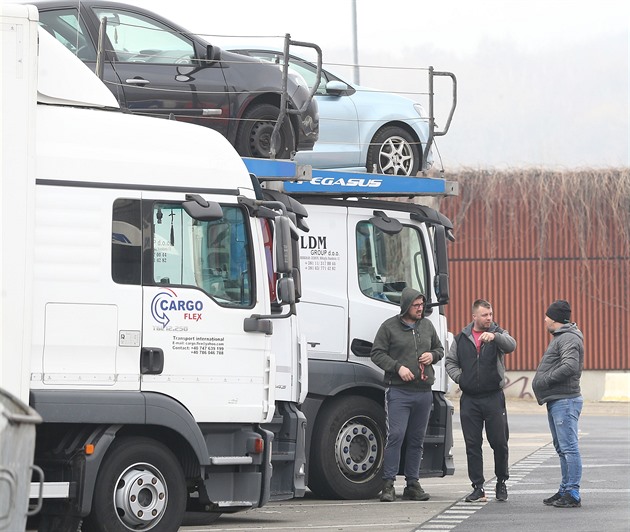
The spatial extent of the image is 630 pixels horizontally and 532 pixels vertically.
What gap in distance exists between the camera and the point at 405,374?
12.8 m

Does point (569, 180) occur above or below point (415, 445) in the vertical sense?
above

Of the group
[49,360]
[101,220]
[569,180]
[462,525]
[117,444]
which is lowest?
[462,525]

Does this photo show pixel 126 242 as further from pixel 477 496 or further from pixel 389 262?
pixel 477 496

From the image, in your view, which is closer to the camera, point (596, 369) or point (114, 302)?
point (114, 302)

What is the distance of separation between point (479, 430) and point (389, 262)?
190 centimetres

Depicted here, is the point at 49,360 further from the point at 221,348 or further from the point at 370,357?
the point at 370,357

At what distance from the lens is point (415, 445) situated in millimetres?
13070

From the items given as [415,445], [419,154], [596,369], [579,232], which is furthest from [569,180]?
[415,445]

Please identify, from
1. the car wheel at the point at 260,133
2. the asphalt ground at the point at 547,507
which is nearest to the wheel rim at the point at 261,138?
the car wheel at the point at 260,133

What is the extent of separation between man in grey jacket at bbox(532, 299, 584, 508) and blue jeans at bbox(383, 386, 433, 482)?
1.12 meters

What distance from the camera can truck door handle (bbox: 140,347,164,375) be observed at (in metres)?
9.68

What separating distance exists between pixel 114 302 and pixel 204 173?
3.96 feet

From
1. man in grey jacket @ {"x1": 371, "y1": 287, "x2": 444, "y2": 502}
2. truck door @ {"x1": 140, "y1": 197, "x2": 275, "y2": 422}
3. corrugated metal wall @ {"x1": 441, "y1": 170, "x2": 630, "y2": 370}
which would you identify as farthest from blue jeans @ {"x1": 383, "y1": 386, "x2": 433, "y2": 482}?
corrugated metal wall @ {"x1": 441, "y1": 170, "x2": 630, "y2": 370}

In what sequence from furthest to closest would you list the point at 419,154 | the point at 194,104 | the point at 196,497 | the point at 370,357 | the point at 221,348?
the point at 419,154 < the point at 370,357 < the point at 194,104 < the point at 196,497 < the point at 221,348
